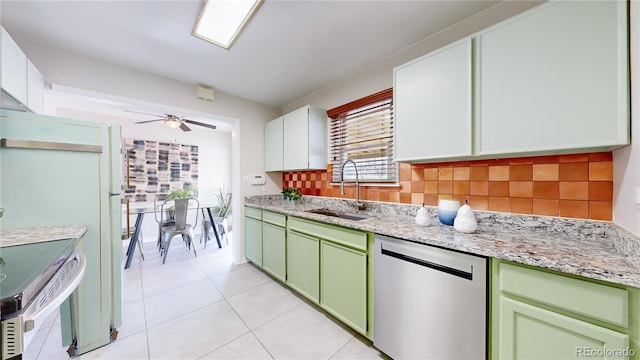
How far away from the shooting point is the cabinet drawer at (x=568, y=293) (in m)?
0.71

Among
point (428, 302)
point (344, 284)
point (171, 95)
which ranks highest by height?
point (171, 95)

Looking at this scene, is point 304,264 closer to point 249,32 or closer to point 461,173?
point 461,173

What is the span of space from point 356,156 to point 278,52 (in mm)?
1269

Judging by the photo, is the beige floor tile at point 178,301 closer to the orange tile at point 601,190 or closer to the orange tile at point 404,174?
the orange tile at point 404,174

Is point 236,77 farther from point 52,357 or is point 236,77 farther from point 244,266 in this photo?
point 52,357

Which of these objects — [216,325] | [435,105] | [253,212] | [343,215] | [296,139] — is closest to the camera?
[435,105]

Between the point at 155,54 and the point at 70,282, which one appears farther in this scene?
the point at 155,54

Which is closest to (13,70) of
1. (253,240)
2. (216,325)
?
(216,325)

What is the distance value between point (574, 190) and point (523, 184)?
21 cm

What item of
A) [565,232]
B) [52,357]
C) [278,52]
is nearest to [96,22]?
[278,52]

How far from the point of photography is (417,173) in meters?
1.80

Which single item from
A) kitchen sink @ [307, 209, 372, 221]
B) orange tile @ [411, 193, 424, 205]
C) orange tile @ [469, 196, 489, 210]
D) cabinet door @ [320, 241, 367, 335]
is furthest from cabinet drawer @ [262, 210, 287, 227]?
orange tile @ [469, 196, 489, 210]

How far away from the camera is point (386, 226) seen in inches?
55.5

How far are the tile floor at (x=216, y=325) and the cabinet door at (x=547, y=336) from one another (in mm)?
815
